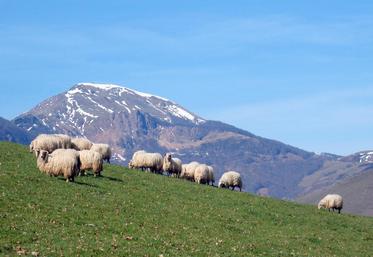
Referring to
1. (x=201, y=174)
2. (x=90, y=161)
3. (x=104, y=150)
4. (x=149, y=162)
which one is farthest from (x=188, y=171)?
(x=90, y=161)

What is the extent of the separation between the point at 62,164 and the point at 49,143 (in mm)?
12608

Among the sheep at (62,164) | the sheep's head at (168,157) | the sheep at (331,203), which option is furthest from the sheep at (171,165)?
the sheep at (62,164)

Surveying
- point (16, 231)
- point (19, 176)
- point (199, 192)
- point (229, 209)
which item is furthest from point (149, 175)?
point (16, 231)

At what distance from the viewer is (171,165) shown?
66.6 m

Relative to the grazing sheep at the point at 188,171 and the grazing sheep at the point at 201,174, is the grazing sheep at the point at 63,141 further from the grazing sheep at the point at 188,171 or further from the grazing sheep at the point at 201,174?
the grazing sheep at the point at 188,171

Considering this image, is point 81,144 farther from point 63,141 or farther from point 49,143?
point 49,143

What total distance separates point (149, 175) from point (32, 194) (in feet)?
68.4

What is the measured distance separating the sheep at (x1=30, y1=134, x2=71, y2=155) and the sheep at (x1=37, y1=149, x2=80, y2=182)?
10.6m

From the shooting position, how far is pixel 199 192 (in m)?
50.6

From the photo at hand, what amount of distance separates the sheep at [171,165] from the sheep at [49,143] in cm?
1272

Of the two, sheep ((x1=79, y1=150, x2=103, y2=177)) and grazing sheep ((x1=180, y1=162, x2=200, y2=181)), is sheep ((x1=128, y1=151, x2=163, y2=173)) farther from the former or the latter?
sheep ((x1=79, y1=150, x2=103, y2=177))

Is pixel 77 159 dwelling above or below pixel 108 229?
above

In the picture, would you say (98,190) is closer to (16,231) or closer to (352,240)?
(16,231)

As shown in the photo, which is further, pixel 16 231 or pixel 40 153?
pixel 40 153
